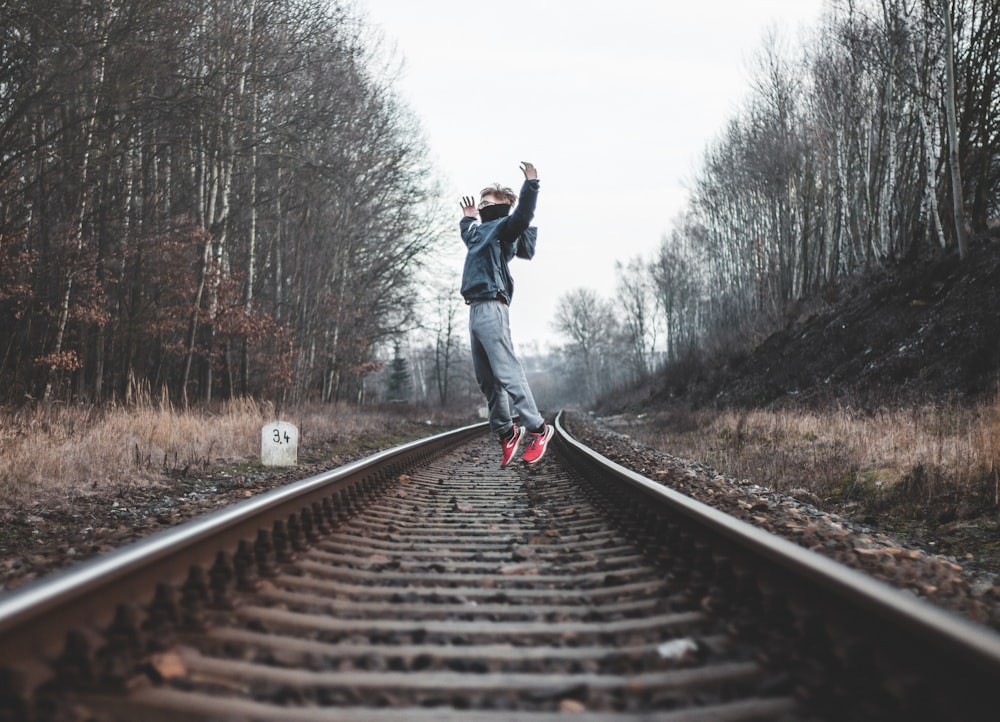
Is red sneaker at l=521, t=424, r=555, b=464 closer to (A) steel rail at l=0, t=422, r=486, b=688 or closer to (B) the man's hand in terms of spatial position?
(B) the man's hand

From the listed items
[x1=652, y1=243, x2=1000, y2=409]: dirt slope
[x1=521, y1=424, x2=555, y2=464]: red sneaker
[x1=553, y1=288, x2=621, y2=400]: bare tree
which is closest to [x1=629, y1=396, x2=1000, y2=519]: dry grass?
[x1=652, y1=243, x2=1000, y2=409]: dirt slope

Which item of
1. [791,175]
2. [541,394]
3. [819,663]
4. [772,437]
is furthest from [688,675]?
[541,394]

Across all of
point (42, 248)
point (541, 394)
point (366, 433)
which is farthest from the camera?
point (541, 394)

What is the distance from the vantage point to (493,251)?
17.0ft

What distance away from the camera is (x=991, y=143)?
49.7 feet

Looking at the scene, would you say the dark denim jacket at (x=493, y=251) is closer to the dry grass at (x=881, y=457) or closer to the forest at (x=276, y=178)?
the dry grass at (x=881, y=457)

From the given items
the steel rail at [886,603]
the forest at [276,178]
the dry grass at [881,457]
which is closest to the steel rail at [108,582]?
the steel rail at [886,603]

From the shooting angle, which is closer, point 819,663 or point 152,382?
point 819,663

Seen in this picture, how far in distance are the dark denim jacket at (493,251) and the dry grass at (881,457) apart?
3473mm

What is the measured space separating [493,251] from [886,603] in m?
4.00

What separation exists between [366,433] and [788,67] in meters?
24.8

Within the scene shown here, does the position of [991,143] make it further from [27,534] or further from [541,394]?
[541,394]

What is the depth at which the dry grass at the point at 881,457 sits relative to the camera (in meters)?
5.10

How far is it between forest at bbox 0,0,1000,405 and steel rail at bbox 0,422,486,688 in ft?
27.4
